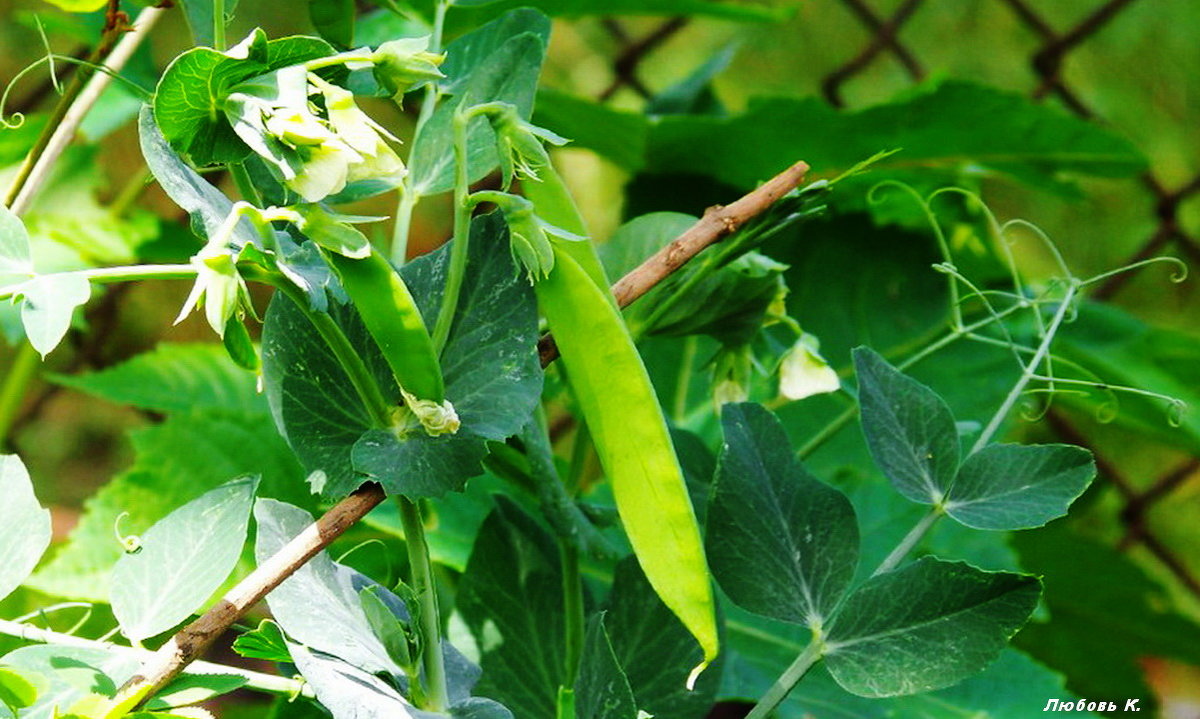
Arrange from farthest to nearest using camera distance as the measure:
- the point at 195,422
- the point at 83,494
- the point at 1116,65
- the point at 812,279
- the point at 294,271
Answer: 1. the point at 1116,65
2. the point at 83,494
3. the point at 812,279
4. the point at 195,422
5. the point at 294,271

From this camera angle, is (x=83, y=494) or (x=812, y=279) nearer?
(x=812, y=279)

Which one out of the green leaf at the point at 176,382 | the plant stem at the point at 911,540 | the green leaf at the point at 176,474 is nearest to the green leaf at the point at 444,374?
the plant stem at the point at 911,540

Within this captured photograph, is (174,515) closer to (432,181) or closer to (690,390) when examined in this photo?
(432,181)

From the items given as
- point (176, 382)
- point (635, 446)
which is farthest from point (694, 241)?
point (176, 382)

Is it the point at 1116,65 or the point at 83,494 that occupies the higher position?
the point at 1116,65

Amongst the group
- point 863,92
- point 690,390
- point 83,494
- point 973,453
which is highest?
point 973,453

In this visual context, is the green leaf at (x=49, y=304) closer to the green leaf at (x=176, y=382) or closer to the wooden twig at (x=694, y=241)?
the wooden twig at (x=694, y=241)

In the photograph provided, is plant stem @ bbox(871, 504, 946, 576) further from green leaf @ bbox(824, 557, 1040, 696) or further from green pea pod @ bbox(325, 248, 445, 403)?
green pea pod @ bbox(325, 248, 445, 403)

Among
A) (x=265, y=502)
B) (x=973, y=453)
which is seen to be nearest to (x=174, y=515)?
(x=265, y=502)

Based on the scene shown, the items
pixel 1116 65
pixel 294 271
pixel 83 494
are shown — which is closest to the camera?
pixel 294 271
